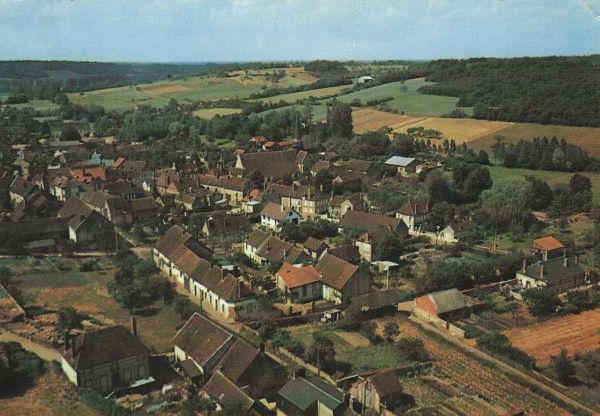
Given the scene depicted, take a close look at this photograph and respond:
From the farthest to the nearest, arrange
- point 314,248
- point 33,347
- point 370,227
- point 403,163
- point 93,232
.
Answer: point 403,163
point 370,227
point 93,232
point 314,248
point 33,347

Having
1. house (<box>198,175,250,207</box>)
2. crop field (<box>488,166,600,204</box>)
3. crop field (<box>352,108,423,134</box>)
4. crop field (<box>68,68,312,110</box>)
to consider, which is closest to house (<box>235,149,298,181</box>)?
house (<box>198,175,250,207</box>)

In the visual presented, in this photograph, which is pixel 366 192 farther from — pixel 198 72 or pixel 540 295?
pixel 198 72

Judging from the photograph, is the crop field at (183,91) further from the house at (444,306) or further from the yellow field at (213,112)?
the house at (444,306)

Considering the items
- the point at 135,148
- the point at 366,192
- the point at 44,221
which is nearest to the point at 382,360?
the point at 44,221

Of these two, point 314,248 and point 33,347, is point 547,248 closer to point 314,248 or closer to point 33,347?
point 314,248

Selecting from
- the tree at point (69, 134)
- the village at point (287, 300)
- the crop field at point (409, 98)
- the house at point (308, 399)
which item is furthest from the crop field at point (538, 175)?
the tree at point (69, 134)

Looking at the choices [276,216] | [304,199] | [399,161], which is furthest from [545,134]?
[276,216]
